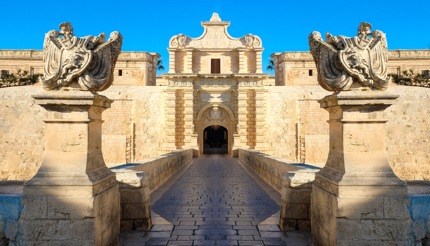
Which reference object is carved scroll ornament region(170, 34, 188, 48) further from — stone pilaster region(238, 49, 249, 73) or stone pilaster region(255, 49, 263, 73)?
stone pilaster region(255, 49, 263, 73)

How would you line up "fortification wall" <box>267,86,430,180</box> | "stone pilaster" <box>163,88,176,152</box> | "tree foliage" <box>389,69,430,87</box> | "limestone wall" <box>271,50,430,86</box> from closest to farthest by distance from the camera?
"fortification wall" <box>267,86,430,180</box> < "stone pilaster" <box>163,88,176,152</box> < "tree foliage" <box>389,69,430,87</box> < "limestone wall" <box>271,50,430,86</box>

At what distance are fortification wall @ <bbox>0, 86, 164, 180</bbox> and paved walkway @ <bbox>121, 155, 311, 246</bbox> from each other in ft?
58.9

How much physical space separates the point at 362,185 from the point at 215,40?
24703 millimetres

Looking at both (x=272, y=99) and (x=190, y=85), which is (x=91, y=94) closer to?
(x=190, y=85)

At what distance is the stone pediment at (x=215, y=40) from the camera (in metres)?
26.6

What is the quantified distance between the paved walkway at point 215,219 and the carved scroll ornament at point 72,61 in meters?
2.23

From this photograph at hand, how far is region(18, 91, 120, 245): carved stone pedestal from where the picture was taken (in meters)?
3.82

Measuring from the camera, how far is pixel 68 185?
387cm

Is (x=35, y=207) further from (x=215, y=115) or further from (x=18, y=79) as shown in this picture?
(x=18, y=79)

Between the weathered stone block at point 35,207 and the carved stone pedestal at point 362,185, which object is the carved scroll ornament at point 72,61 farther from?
the carved stone pedestal at point 362,185

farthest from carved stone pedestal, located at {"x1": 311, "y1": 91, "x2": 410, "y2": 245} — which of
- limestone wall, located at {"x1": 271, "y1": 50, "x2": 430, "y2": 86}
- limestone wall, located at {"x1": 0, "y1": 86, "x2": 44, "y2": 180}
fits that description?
limestone wall, located at {"x1": 271, "y1": 50, "x2": 430, "y2": 86}

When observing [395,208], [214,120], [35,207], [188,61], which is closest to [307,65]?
[214,120]

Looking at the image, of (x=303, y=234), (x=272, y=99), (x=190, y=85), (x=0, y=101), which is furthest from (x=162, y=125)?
(x=303, y=234)

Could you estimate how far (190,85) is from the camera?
83.6 ft
